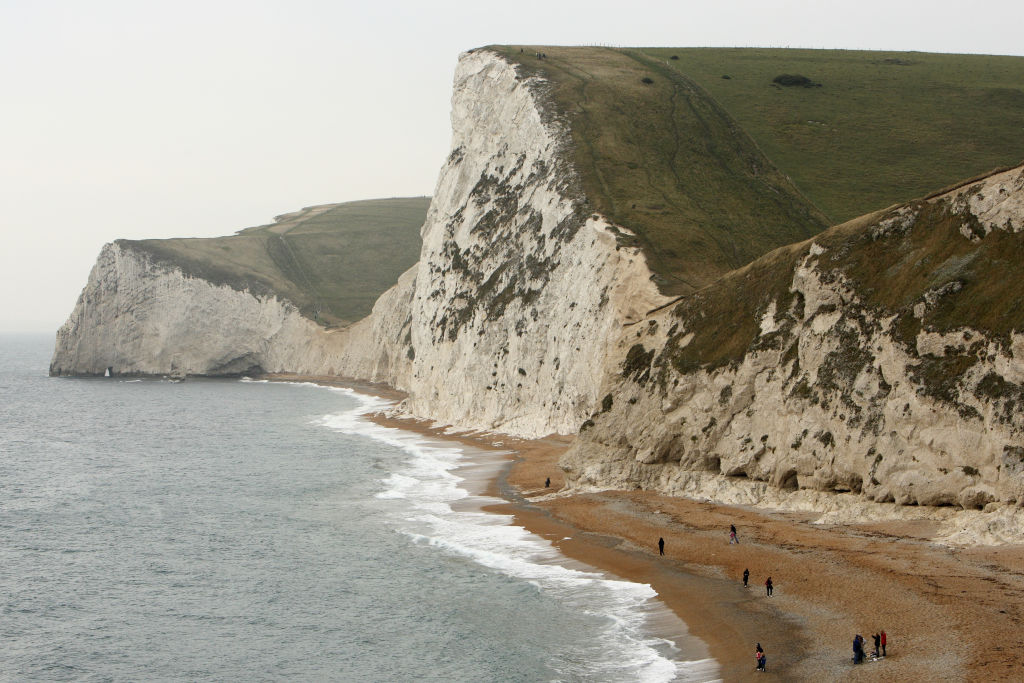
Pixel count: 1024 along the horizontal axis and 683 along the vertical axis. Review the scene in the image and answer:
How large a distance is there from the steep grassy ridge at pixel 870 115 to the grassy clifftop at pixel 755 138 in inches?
10.3

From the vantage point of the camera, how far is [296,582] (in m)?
42.4

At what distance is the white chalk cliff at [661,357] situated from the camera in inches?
1582

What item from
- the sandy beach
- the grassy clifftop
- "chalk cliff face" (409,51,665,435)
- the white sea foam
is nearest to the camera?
the sandy beach

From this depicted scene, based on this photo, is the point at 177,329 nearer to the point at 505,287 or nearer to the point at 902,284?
the point at 505,287

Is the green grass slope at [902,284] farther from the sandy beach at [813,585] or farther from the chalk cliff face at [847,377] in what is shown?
the sandy beach at [813,585]

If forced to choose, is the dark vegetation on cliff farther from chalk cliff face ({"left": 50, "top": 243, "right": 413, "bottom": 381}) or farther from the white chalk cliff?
chalk cliff face ({"left": 50, "top": 243, "right": 413, "bottom": 381})

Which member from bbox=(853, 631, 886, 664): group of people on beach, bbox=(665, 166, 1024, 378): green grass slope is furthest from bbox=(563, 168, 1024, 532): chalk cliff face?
bbox=(853, 631, 886, 664): group of people on beach

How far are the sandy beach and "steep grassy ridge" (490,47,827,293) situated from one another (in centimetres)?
2633

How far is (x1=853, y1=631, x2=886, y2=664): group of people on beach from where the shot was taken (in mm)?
28484

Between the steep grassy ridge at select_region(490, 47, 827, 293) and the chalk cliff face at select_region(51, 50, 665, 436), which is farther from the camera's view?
the steep grassy ridge at select_region(490, 47, 827, 293)

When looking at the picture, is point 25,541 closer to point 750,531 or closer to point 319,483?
point 319,483

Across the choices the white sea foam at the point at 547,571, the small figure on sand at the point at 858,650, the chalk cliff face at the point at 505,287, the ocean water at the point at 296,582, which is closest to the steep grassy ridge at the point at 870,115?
the chalk cliff face at the point at 505,287

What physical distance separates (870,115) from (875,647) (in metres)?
105

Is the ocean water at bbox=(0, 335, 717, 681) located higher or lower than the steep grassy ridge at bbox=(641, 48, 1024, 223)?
lower
